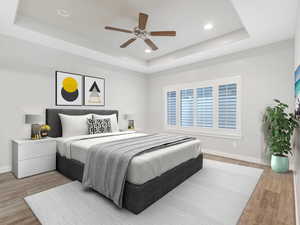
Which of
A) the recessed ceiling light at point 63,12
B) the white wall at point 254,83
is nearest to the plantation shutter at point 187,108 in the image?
the white wall at point 254,83

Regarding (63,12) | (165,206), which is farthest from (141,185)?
(63,12)

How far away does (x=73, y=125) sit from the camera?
11.6 ft

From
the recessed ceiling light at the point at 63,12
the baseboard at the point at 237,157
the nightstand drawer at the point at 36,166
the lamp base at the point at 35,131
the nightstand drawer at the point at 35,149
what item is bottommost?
the baseboard at the point at 237,157

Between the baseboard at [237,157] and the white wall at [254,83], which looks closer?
the white wall at [254,83]

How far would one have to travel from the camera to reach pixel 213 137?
4.36 metres

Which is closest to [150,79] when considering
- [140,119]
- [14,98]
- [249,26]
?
[140,119]

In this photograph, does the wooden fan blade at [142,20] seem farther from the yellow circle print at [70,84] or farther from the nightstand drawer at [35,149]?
the nightstand drawer at [35,149]

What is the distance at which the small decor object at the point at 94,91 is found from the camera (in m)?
4.18

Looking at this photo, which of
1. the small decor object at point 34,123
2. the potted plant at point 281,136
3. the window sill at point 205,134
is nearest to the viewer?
the potted plant at point 281,136

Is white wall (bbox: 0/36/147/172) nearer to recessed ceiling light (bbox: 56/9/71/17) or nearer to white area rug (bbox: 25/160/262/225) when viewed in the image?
recessed ceiling light (bbox: 56/9/71/17)

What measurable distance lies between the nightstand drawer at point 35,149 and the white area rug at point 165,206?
3.03ft

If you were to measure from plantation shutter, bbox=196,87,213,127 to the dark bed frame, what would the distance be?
1.57 meters

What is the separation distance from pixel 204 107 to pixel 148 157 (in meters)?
3.06

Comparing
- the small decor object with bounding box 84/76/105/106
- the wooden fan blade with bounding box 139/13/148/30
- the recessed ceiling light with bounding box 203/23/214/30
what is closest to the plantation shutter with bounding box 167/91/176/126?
the small decor object with bounding box 84/76/105/106
